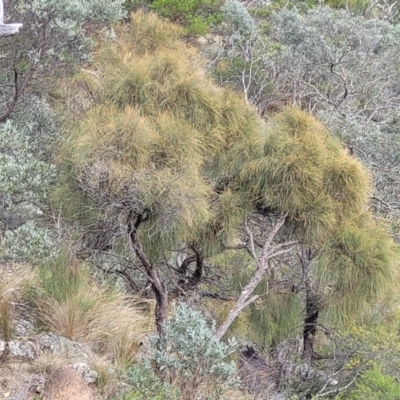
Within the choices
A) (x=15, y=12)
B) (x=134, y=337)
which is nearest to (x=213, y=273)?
(x=134, y=337)

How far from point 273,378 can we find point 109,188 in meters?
2.14

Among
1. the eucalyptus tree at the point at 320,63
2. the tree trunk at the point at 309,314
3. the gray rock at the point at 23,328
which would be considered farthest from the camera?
the eucalyptus tree at the point at 320,63

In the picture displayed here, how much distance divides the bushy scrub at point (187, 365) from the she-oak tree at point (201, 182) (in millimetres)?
317

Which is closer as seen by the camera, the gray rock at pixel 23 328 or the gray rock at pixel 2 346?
the gray rock at pixel 2 346

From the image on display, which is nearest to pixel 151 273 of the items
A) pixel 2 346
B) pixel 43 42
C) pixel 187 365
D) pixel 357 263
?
pixel 187 365

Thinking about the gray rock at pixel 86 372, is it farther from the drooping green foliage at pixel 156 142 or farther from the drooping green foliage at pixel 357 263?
the drooping green foliage at pixel 357 263

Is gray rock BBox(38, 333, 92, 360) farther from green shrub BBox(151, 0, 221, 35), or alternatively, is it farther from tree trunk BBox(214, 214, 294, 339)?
green shrub BBox(151, 0, 221, 35)

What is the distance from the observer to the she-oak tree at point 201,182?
2359mm

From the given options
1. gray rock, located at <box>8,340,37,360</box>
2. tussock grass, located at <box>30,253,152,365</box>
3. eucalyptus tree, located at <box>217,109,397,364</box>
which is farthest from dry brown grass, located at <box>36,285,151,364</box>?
eucalyptus tree, located at <box>217,109,397,364</box>

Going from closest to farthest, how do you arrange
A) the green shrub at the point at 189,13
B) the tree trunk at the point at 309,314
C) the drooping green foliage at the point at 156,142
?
the drooping green foliage at the point at 156,142 → the tree trunk at the point at 309,314 → the green shrub at the point at 189,13

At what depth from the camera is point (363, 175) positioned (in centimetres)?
280

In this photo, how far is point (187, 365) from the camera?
2445 millimetres

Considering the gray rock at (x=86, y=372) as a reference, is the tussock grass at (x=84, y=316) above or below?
below

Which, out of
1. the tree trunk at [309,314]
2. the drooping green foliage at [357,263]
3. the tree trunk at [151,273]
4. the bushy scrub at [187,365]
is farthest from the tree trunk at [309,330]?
the bushy scrub at [187,365]
